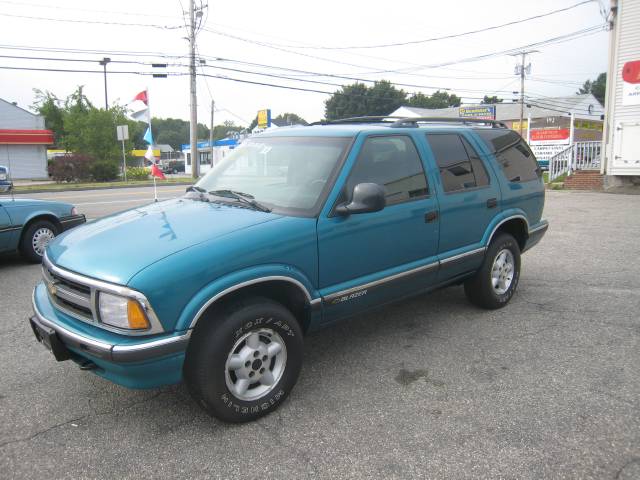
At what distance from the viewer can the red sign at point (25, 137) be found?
131ft

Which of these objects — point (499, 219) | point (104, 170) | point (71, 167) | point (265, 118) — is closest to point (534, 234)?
point (499, 219)

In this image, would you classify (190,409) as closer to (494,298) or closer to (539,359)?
(539,359)

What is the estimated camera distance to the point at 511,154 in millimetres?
5137

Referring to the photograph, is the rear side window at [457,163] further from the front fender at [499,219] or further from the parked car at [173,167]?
the parked car at [173,167]

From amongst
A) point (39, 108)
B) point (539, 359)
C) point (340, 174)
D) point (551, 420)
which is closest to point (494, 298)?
point (539, 359)

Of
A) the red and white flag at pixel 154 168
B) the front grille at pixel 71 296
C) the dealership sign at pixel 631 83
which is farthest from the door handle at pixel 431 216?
the dealership sign at pixel 631 83

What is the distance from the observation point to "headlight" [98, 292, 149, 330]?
2641mm

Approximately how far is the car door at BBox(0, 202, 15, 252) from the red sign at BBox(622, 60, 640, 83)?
17.6 m

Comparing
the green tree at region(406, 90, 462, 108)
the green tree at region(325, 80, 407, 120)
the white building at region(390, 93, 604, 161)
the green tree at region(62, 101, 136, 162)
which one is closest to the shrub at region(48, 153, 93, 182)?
the green tree at region(62, 101, 136, 162)

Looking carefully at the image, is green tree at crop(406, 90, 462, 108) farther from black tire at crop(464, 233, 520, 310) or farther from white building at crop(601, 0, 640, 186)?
black tire at crop(464, 233, 520, 310)

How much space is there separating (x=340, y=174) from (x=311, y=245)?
600mm

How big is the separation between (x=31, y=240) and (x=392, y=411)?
6.37 metres

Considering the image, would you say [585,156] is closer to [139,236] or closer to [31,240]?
[31,240]

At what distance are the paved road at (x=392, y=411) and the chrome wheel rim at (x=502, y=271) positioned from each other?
0.27 meters
